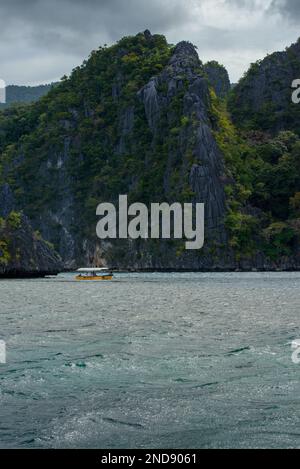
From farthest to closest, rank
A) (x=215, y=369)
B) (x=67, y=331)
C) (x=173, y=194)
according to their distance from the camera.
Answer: (x=173, y=194) < (x=67, y=331) < (x=215, y=369)

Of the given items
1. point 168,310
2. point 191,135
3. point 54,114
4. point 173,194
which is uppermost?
point 54,114

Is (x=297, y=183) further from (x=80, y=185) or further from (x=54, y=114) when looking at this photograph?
(x=54, y=114)

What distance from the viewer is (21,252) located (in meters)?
108

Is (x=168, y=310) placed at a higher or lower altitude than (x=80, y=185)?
lower

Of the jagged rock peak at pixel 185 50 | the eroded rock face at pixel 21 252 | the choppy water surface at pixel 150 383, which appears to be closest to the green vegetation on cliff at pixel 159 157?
the jagged rock peak at pixel 185 50

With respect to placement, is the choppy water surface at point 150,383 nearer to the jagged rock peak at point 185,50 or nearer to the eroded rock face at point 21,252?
the eroded rock face at point 21,252

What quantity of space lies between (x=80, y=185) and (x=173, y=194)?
38.4 meters

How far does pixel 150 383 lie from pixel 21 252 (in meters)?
92.6

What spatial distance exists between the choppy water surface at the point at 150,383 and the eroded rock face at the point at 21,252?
74385 mm

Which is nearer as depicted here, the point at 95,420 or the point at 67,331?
the point at 95,420

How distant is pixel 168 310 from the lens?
4053 cm

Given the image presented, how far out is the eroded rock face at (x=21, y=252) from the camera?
4213 inches

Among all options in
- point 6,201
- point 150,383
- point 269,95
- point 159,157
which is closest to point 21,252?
point 159,157

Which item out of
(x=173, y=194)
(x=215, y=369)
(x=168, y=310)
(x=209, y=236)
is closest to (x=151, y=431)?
(x=215, y=369)
